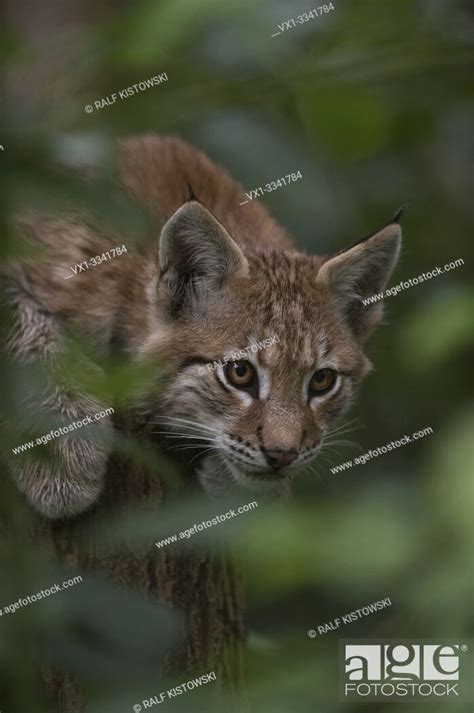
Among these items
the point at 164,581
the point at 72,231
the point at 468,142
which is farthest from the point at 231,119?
the point at 468,142

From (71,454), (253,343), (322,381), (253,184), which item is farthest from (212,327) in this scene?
(253,184)

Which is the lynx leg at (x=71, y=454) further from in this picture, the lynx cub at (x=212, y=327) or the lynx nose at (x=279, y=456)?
the lynx nose at (x=279, y=456)

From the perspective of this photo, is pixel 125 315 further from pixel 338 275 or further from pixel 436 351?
pixel 436 351

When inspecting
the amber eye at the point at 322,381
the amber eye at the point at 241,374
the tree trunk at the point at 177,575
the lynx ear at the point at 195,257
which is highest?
the lynx ear at the point at 195,257

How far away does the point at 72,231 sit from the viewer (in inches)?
189

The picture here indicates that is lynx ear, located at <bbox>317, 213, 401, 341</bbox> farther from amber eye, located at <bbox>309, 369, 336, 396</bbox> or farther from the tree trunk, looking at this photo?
the tree trunk

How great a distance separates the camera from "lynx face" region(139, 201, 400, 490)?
13.6ft

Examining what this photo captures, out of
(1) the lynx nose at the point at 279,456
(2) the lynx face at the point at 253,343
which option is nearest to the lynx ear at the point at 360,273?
(2) the lynx face at the point at 253,343

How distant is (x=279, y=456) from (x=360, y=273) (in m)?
0.98

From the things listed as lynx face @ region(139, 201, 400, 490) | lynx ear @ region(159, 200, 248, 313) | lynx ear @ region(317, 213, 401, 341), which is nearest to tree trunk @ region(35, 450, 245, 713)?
lynx face @ region(139, 201, 400, 490)

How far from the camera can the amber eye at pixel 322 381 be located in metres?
4.39

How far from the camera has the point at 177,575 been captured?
3.86 metres

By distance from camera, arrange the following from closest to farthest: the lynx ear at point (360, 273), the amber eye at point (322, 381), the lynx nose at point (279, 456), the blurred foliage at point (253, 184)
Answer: the blurred foliage at point (253, 184) < the lynx nose at point (279, 456) < the amber eye at point (322, 381) < the lynx ear at point (360, 273)

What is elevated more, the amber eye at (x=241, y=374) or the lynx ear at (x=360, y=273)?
the lynx ear at (x=360, y=273)
